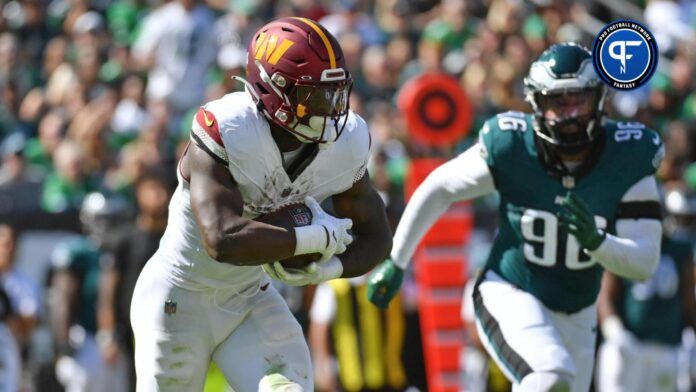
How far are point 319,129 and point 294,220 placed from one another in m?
0.32

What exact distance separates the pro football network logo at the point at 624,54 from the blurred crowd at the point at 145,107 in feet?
9.42

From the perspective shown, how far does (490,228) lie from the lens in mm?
8930

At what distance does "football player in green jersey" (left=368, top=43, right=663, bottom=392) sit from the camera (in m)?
5.71

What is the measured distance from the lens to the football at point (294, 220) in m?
4.69

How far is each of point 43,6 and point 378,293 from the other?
6701mm

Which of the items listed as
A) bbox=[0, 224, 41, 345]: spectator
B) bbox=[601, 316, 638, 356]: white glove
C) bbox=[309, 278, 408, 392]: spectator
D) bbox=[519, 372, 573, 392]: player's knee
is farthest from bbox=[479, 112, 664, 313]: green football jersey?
bbox=[0, 224, 41, 345]: spectator

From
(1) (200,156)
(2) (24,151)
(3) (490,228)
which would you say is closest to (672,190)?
(3) (490,228)

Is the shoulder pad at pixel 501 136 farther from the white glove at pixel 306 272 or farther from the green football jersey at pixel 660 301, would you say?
the green football jersey at pixel 660 301

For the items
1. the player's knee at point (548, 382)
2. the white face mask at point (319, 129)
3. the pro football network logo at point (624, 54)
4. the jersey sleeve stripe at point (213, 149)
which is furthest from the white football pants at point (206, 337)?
the pro football network logo at point (624, 54)

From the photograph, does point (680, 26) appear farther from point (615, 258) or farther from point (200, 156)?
point (200, 156)

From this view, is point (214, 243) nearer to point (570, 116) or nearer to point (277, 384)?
point (277, 384)

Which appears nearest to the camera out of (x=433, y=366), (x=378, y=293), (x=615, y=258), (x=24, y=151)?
(x=615, y=258)

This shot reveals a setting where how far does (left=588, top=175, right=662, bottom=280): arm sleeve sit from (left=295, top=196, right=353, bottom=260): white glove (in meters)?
1.21

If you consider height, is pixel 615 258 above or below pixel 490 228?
above
